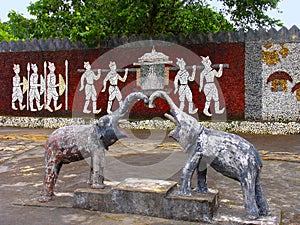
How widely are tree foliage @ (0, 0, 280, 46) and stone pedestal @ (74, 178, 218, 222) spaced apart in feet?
28.5

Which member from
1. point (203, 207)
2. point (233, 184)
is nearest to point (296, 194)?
point (233, 184)

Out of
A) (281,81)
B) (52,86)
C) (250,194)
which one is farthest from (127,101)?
(52,86)

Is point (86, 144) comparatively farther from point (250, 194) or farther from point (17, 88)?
point (17, 88)

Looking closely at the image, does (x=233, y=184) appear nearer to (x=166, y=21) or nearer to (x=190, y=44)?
(x=190, y=44)

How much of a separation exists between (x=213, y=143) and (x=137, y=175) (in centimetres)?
240

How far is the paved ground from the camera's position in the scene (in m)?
3.89

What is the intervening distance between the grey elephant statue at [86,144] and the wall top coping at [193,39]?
7.32 metres

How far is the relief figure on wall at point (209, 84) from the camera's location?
10820mm

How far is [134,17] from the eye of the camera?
40.5ft

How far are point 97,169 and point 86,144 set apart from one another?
11.9 inches

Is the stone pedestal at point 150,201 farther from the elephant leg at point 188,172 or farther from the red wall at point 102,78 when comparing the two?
the red wall at point 102,78

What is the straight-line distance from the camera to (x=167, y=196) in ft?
12.7

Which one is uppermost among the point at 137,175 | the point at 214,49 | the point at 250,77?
the point at 214,49

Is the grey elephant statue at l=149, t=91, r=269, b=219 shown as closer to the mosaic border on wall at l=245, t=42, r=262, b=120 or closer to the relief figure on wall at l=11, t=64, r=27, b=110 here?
the mosaic border on wall at l=245, t=42, r=262, b=120
